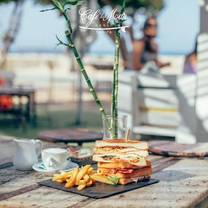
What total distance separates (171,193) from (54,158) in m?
0.52

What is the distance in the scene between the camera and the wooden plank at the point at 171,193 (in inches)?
64.9

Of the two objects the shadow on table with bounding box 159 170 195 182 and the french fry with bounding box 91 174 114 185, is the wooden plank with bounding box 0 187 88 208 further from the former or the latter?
the shadow on table with bounding box 159 170 195 182

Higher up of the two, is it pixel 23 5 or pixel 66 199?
pixel 23 5

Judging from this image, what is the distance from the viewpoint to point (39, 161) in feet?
7.41

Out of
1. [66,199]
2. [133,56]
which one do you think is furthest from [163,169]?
[133,56]

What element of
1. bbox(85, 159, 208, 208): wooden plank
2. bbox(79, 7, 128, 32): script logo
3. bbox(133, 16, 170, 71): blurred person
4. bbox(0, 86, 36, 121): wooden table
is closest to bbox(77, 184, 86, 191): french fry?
bbox(85, 159, 208, 208): wooden plank

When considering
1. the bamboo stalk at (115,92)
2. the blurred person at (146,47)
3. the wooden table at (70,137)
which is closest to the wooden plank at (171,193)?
the bamboo stalk at (115,92)

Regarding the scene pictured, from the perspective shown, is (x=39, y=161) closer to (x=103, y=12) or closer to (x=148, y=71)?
(x=103, y=12)

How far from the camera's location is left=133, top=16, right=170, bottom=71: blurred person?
880cm

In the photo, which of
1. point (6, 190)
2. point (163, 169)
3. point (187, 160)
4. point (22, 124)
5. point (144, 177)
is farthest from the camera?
point (22, 124)

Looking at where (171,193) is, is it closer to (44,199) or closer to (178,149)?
(44,199)

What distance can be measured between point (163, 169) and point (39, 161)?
20.3 inches

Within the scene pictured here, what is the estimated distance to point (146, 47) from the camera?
903cm

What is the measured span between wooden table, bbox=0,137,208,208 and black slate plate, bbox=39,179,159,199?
23 mm
